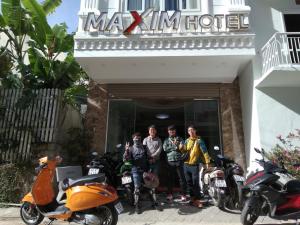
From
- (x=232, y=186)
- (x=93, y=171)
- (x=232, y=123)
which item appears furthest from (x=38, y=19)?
(x=232, y=186)

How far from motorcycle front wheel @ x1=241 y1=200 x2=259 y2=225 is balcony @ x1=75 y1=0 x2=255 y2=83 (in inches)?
Answer: 162

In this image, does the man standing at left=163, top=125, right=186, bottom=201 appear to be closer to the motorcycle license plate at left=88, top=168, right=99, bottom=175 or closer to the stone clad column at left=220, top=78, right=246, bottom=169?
the motorcycle license plate at left=88, top=168, right=99, bottom=175

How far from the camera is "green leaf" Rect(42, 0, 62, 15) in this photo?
990 cm

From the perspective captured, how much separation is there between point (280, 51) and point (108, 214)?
18.6ft

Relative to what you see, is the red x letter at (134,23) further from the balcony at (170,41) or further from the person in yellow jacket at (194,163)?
the person in yellow jacket at (194,163)

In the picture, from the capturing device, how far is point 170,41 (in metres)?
7.89

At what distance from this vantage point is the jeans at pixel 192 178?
6957mm

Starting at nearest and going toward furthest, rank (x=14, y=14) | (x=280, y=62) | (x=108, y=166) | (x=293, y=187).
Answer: (x=293, y=187)
(x=108, y=166)
(x=280, y=62)
(x=14, y=14)

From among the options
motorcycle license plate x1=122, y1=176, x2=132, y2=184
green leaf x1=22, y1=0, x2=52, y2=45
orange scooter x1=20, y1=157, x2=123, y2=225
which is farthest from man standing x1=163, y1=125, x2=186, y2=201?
green leaf x1=22, y1=0, x2=52, y2=45

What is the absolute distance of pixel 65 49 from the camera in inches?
388

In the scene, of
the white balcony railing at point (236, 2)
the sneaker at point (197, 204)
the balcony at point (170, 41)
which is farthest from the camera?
the white balcony railing at point (236, 2)

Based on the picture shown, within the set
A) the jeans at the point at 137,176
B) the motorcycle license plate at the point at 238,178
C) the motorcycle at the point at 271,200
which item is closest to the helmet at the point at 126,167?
the jeans at the point at 137,176

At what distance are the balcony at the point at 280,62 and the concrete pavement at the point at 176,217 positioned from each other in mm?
3511

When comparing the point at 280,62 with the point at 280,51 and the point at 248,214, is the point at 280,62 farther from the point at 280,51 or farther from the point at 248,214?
the point at 248,214
